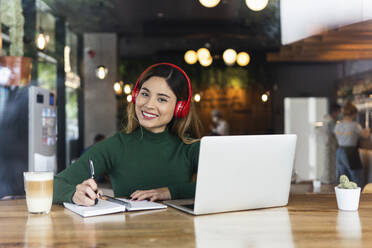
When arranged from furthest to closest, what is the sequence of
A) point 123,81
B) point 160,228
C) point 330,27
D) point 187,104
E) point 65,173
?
point 123,81
point 330,27
point 187,104
point 65,173
point 160,228

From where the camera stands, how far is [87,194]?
147 centimetres

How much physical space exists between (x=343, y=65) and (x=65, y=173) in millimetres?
7130

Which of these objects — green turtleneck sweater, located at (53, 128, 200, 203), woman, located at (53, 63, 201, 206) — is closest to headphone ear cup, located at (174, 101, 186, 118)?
woman, located at (53, 63, 201, 206)

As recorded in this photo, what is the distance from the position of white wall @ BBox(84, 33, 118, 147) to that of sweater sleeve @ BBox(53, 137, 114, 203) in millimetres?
7033

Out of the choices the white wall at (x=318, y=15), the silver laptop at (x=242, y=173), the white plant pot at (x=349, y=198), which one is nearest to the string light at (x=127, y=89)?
the white wall at (x=318, y=15)

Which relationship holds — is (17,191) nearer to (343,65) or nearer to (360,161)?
(360,161)

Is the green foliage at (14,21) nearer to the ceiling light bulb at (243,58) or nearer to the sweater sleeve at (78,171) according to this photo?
the sweater sleeve at (78,171)

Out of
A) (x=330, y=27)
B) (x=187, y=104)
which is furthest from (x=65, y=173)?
(x=330, y=27)

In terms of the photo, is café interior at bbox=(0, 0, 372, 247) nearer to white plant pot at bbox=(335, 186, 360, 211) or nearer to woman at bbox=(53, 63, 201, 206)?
white plant pot at bbox=(335, 186, 360, 211)

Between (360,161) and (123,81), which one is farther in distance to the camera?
(123,81)

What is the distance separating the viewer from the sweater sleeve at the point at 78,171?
61.6 inches

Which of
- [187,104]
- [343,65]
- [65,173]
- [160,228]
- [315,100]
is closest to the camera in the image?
[160,228]

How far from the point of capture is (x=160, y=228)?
1190mm

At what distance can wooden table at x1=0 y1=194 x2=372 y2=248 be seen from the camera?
3.47 ft
